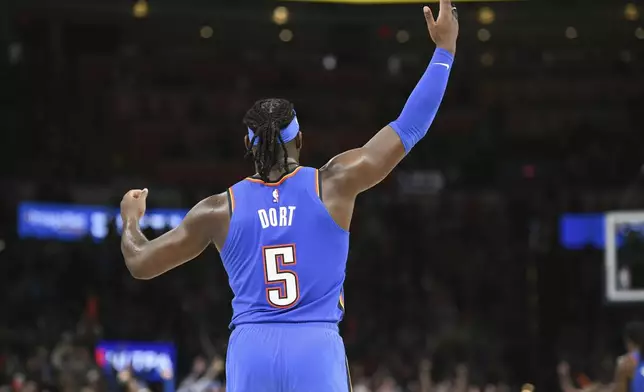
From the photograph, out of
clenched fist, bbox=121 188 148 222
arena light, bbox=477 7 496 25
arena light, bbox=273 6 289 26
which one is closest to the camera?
clenched fist, bbox=121 188 148 222

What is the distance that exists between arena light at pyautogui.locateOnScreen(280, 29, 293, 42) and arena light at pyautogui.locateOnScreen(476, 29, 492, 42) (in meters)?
3.75

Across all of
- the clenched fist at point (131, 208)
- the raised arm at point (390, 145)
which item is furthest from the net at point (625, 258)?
the clenched fist at point (131, 208)

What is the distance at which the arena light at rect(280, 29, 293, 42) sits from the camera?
21.8 metres

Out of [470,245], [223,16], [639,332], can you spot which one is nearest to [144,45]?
[223,16]

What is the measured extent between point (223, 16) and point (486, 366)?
8.16 m

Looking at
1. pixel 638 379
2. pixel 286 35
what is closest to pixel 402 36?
pixel 286 35

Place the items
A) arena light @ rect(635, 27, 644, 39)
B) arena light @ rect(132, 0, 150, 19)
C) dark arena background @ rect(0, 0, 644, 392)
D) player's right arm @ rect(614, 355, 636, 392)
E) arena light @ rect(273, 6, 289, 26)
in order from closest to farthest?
player's right arm @ rect(614, 355, 636, 392), arena light @ rect(132, 0, 150, 19), dark arena background @ rect(0, 0, 644, 392), arena light @ rect(273, 6, 289, 26), arena light @ rect(635, 27, 644, 39)

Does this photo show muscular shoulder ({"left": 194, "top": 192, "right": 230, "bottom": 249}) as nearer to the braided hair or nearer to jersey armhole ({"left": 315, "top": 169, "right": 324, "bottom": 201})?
the braided hair

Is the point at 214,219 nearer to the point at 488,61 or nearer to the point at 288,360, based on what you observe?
the point at 288,360

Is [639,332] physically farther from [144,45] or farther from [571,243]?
[144,45]

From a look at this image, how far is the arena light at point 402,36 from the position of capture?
2166 cm

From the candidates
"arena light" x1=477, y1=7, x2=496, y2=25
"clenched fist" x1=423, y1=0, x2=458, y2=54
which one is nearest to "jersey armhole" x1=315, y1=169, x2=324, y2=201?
"clenched fist" x1=423, y1=0, x2=458, y2=54

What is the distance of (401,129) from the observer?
4.33 metres

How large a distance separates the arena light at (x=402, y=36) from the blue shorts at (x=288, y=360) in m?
17.8
